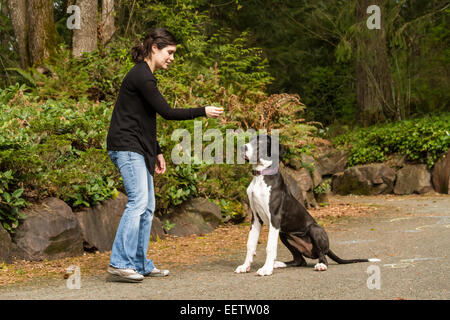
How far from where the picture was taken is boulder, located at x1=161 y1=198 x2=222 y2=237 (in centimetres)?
858

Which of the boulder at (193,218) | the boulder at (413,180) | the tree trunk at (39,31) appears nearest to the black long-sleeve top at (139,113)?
the boulder at (193,218)

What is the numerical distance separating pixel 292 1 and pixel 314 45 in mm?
2276

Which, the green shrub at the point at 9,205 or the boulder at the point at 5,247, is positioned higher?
the green shrub at the point at 9,205

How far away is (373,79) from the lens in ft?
60.8

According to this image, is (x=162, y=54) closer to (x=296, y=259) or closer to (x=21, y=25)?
(x=296, y=259)

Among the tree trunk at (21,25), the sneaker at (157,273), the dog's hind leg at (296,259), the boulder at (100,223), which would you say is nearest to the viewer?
the sneaker at (157,273)

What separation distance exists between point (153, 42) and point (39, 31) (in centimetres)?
840

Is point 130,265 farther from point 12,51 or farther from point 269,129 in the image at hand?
point 12,51

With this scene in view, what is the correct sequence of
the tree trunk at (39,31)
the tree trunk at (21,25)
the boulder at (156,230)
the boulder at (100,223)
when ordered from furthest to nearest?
the tree trunk at (21,25) < the tree trunk at (39,31) < the boulder at (156,230) < the boulder at (100,223)

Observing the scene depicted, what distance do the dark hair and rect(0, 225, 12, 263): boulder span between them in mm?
2660

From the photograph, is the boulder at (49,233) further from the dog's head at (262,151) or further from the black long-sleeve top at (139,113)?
the dog's head at (262,151)

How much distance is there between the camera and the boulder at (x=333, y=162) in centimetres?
1725

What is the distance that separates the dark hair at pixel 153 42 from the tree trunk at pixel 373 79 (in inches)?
537

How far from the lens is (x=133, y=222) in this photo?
5.21 m
